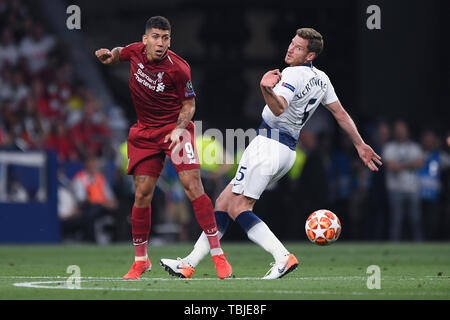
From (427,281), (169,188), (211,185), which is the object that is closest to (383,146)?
(211,185)

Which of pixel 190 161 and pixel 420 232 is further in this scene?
pixel 420 232

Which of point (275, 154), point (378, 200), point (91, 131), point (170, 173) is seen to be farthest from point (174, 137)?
point (91, 131)

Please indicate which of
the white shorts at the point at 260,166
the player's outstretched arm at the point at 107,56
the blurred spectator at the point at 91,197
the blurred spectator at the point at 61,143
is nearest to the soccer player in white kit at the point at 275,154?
the white shorts at the point at 260,166

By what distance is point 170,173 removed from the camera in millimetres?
20250

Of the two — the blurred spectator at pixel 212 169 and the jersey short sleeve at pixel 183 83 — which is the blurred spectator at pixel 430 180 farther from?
the jersey short sleeve at pixel 183 83

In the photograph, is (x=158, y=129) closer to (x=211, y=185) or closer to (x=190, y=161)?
(x=190, y=161)

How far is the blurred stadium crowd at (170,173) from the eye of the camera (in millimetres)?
18391

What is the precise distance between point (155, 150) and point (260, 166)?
3.20 feet

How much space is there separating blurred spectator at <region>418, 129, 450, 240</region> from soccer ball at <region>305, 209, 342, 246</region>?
32.4 ft

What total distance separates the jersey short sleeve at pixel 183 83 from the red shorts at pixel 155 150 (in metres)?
0.30

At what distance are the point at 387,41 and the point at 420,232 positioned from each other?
16.5 feet

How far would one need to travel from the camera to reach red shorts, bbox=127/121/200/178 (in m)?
8.82

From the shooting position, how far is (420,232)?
18.7 meters

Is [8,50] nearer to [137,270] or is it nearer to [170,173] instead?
[170,173]
